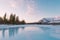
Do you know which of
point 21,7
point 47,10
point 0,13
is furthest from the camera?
point 47,10

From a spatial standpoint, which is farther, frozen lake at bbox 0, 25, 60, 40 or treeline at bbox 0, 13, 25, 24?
treeline at bbox 0, 13, 25, 24

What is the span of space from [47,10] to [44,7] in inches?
29.8

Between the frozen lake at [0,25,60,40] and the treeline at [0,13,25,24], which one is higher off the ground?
the treeline at [0,13,25,24]

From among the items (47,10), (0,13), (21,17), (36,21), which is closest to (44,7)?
(47,10)

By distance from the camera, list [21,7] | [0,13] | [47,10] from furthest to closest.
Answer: [47,10] → [21,7] → [0,13]

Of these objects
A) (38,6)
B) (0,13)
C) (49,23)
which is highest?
(38,6)

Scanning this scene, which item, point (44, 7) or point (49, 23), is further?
point (49, 23)

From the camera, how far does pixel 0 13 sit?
576 inches

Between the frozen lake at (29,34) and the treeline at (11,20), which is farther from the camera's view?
the treeline at (11,20)

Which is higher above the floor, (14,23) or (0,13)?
(0,13)

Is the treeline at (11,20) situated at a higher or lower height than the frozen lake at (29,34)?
higher

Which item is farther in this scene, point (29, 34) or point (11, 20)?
point (11, 20)

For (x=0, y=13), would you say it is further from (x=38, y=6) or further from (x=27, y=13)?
(x=38, y=6)

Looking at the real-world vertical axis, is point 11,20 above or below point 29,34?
above
